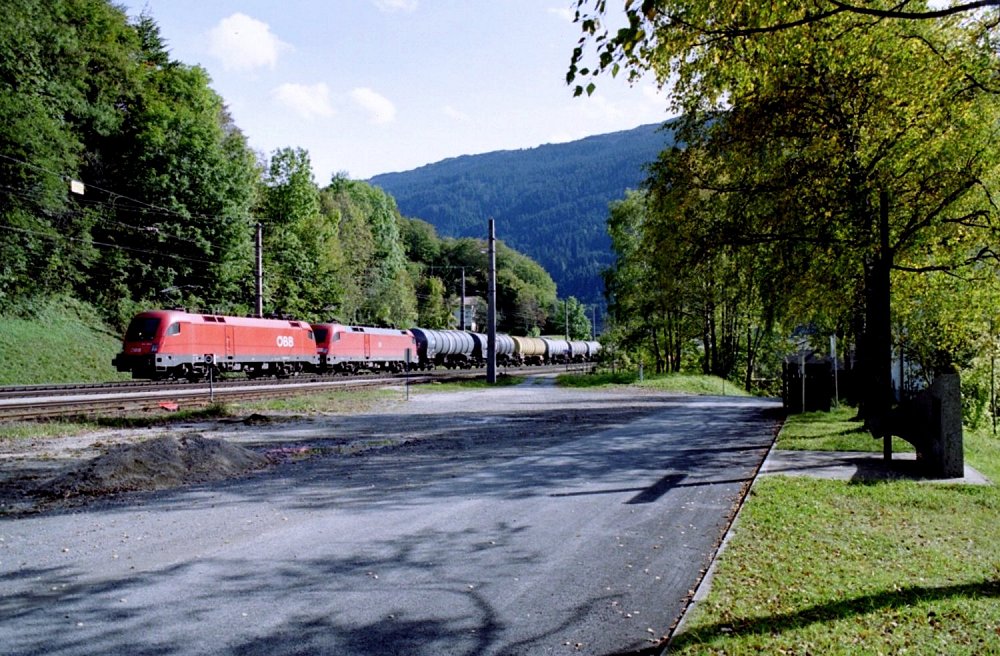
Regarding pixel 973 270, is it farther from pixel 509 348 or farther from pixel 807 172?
pixel 509 348

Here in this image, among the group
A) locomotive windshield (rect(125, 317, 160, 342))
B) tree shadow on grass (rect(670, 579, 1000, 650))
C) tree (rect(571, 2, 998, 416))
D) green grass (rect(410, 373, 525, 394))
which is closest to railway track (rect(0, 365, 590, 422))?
green grass (rect(410, 373, 525, 394))

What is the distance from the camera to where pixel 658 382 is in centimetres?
3981

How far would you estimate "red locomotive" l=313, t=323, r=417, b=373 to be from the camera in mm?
43375

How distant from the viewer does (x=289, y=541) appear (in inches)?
285

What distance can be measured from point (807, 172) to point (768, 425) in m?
6.02

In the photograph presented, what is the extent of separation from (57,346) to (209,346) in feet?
27.5

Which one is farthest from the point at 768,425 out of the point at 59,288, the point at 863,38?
the point at 59,288

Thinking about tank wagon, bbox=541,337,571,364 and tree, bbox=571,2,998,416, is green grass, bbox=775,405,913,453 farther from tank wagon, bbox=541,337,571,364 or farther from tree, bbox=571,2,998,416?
tank wagon, bbox=541,337,571,364

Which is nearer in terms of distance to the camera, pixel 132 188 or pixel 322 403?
pixel 322 403

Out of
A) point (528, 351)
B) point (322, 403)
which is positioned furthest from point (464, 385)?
point (528, 351)

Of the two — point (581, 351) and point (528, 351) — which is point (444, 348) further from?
point (581, 351)

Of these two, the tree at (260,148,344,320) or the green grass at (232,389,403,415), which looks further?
the tree at (260,148,344,320)

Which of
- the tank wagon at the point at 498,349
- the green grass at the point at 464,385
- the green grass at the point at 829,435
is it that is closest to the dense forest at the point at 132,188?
the tank wagon at the point at 498,349

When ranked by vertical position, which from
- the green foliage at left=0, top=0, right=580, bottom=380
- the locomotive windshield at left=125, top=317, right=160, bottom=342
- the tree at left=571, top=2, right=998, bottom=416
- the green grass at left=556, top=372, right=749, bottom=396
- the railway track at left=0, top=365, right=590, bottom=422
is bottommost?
the green grass at left=556, top=372, right=749, bottom=396
